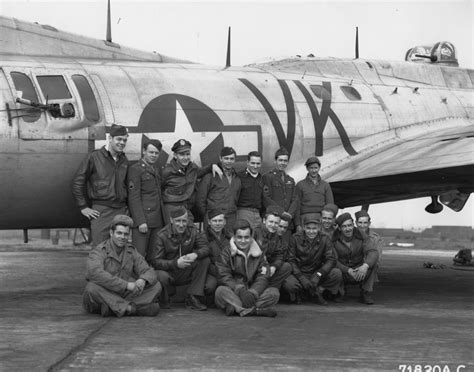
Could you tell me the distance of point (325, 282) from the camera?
35.4 feet

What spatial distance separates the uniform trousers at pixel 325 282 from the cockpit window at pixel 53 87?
3990mm

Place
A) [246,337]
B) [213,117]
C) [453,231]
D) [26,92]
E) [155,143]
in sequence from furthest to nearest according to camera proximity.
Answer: [453,231], [213,117], [26,92], [155,143], [246,337]

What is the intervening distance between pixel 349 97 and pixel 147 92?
3.99m

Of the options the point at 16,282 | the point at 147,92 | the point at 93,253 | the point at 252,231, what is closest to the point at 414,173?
the point at 252,231

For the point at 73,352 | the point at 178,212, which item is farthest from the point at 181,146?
the point at 73,352

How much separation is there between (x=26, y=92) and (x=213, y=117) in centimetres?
283

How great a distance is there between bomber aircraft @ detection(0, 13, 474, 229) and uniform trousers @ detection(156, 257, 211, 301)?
1.95 meters

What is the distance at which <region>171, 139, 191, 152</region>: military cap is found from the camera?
35.2 feet

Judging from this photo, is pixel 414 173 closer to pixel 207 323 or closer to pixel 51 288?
pixel 207 323

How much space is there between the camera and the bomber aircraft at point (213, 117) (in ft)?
35.3

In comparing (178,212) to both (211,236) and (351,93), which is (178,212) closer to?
(211,236)

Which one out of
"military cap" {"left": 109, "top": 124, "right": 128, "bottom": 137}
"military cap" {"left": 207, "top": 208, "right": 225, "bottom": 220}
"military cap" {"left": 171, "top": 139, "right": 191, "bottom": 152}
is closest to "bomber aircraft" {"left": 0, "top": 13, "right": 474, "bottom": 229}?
"military cap" {"left": 109, "top": 124, "right": 128, "bottom": 137}

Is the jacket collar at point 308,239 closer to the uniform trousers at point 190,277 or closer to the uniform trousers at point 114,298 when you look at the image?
the uniform trousers at point 190,277

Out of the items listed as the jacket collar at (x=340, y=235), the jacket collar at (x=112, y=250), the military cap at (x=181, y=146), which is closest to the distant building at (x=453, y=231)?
the jacket collar at (x=340, y=235)
